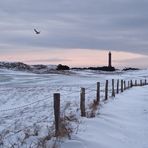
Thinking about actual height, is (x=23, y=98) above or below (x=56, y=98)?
below

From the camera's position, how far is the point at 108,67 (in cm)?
15225

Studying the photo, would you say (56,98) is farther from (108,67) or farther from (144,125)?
(108,67)

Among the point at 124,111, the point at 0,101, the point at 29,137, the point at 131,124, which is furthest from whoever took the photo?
the point at 0,101

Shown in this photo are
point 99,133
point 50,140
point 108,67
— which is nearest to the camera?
point 50,140

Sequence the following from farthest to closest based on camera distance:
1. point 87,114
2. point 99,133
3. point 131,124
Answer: point 87,114
point 131,124
point 99,133

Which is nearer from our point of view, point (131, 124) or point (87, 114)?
point (131, 124)

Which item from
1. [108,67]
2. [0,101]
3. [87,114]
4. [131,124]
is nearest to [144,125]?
[131,124]

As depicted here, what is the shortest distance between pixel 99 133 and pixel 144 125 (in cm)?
276

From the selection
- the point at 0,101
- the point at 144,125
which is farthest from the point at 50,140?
the point at 0,101

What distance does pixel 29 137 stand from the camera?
10.7 m

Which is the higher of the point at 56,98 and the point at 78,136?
the point at 56,98

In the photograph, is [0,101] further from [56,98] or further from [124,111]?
[56,98]

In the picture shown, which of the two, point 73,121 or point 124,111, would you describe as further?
point 124,111

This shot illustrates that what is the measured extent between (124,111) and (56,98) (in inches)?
294
